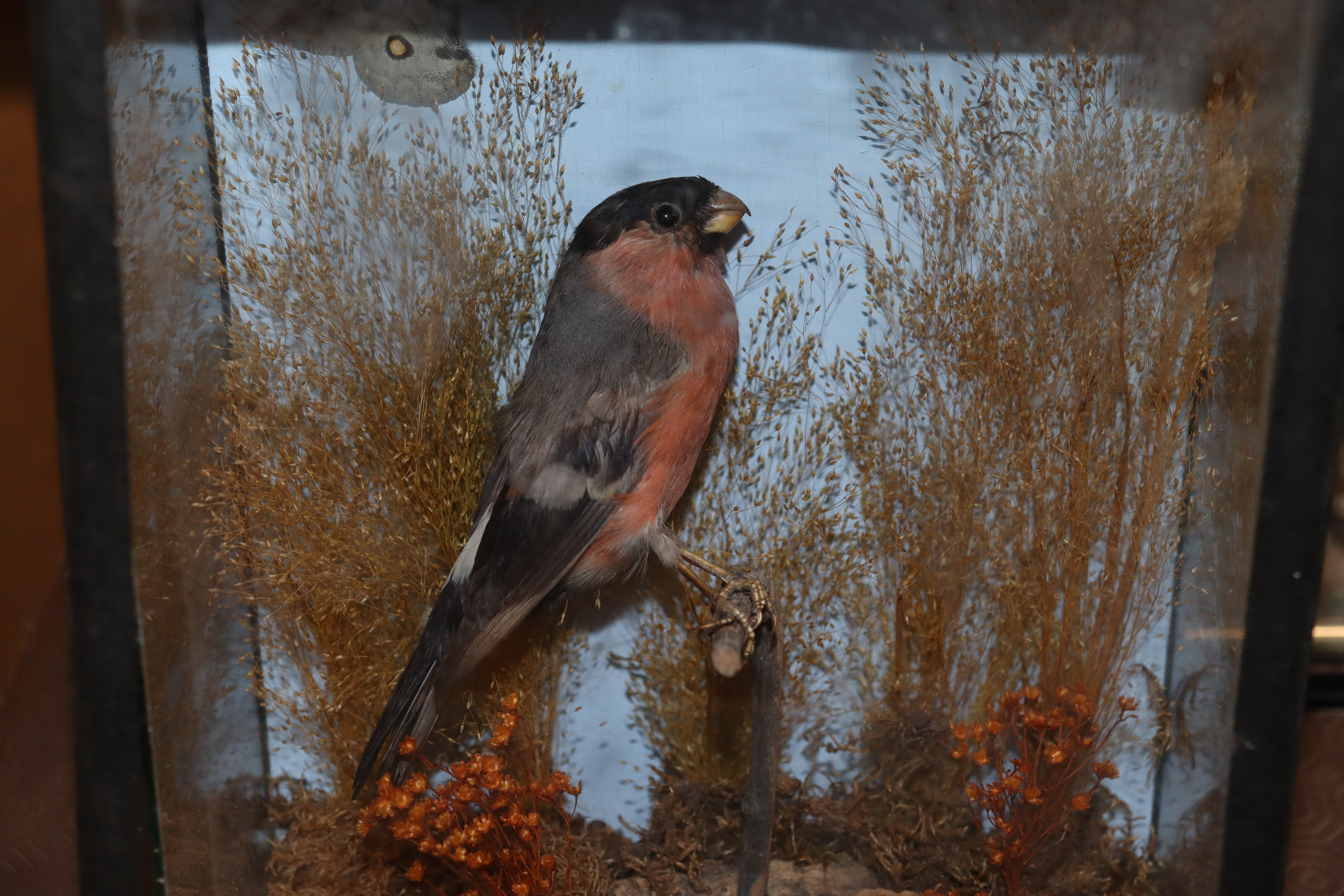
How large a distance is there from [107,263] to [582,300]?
605 mm

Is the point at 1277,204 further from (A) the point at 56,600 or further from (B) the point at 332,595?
(A) the point at 56,600

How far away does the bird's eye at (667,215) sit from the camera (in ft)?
4.25

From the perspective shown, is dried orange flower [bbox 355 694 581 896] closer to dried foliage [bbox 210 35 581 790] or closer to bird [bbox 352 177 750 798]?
bird [bbox 352 177 750 798]

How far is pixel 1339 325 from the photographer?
1.04 metres

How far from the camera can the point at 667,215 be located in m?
1.30

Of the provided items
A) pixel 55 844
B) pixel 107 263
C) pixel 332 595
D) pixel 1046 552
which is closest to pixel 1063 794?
pixel 1046 552

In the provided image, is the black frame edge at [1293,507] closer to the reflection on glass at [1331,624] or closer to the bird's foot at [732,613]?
the bird's foot at [732,613]

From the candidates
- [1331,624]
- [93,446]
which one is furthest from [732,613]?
[1331,624]

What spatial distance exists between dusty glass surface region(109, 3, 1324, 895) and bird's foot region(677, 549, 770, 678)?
134 millimetres

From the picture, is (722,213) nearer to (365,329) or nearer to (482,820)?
(365,329)

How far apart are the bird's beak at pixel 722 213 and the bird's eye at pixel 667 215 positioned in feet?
0.15

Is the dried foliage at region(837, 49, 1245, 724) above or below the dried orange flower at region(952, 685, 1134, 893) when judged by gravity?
above

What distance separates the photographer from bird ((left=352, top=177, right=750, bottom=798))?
1.27m

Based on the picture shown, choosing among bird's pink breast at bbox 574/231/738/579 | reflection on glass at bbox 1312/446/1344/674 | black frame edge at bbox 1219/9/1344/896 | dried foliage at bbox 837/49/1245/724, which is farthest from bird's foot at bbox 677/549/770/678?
reflection on glass at bbox 1312/446/1344/674
